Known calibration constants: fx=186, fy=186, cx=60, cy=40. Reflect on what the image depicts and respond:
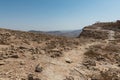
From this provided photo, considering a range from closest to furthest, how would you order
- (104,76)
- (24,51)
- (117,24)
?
(104,76) < (24,51) < (117,24)

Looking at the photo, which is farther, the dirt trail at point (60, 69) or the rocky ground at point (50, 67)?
the dirt trail at point (60, 69)

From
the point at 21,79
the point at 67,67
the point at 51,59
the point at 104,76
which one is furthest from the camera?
the point at 51,59

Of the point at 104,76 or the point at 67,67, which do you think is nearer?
the point at 104,76

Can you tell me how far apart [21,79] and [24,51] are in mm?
5681

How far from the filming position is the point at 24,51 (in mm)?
15359

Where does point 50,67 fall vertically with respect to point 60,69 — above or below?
above

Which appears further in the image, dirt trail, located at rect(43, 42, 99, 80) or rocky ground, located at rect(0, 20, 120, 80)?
dirt trail, located at rect(43, 42, 99, 80)

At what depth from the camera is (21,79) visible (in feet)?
32.4

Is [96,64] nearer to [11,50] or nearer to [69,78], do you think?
[69,78]

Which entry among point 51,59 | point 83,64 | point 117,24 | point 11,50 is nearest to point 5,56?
point 11,50

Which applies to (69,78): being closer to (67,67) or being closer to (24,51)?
(67,67)

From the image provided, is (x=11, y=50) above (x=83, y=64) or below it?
above

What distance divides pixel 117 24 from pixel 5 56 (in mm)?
39894

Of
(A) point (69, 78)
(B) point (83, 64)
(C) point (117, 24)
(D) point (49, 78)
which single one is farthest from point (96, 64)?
(C) point (117, 24)
